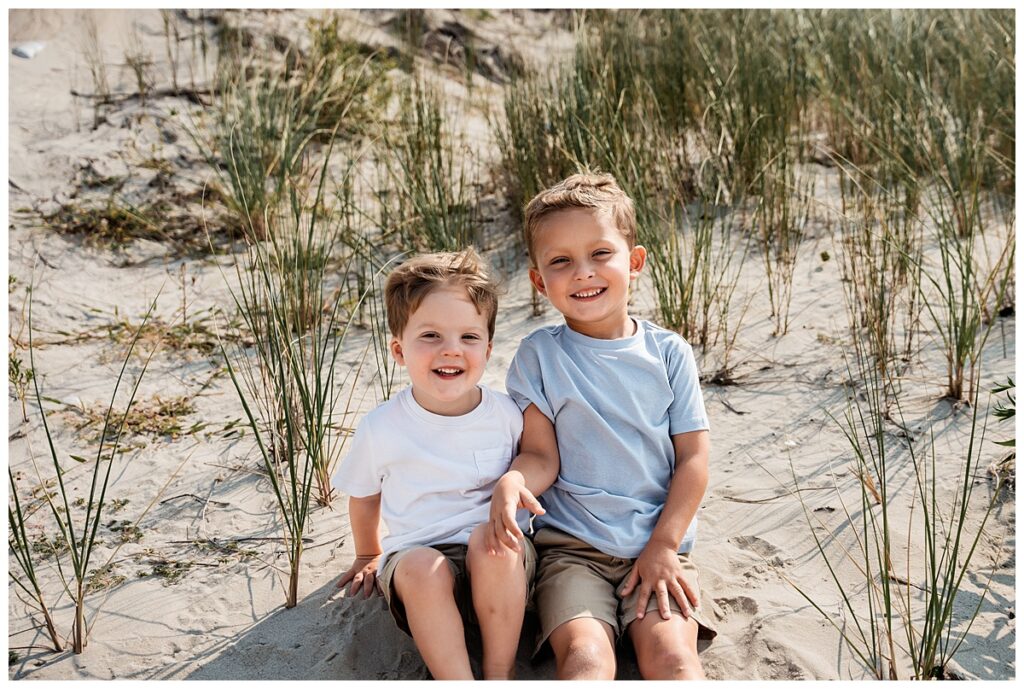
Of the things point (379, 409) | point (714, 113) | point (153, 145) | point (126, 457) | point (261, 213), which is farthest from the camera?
point (153, 145)

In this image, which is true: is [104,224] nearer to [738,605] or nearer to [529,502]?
[529,502]

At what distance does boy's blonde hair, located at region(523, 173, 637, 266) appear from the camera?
2096mm

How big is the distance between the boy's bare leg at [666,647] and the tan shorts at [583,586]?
0.09 feet

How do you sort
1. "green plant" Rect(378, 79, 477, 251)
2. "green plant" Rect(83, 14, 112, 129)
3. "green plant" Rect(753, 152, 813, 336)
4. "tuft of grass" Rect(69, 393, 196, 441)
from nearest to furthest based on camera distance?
1. "tuft of grass" Rect(69, 393, 196, 441)
2. "green plant" Rect(378, 79, 477, 251)
3. "green plant" Rect(753, 152, 813, 336)
4. "green plant" Rect(83, 14, 112, 129)

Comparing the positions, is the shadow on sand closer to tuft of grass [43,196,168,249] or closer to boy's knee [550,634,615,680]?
boy's knee [550,634,615,680]

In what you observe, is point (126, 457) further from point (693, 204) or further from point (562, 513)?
point (693, 204)

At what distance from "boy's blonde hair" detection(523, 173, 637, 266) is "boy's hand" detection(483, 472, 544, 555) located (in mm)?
572

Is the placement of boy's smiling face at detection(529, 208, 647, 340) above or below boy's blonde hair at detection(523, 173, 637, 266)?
below

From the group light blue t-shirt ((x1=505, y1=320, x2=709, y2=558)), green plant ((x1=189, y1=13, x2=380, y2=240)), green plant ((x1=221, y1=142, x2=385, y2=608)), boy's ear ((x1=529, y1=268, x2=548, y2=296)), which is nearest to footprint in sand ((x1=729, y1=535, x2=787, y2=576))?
light blue t-shirt ((x1=505, y1=320, x2=709, y2=558))

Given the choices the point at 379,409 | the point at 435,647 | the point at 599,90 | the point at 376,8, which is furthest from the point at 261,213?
the point at 376,8

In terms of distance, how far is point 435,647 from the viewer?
1800 millimetres

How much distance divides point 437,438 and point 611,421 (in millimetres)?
381

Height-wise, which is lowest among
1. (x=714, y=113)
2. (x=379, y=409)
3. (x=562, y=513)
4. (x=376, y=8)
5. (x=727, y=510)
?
(x=727, y=510)

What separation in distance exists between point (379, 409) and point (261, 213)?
2225mm
